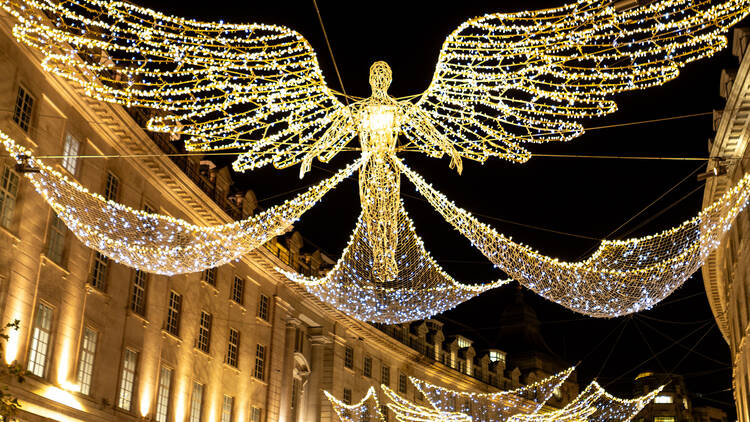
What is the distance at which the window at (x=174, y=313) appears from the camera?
2948 cm

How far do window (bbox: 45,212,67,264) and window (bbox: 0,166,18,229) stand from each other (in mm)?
1769

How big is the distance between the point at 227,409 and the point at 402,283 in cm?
1302

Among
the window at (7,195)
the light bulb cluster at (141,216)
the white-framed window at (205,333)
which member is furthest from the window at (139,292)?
the light bulb cluster at (141,216)

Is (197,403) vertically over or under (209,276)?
under

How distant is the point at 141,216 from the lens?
64.4 ft

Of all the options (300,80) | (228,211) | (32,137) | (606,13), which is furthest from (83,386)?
(606,13)

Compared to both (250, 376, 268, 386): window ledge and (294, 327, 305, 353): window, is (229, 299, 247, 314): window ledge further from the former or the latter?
(294, 327, 305, 353): window

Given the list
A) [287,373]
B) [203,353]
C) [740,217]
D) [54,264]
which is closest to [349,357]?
[287,373]

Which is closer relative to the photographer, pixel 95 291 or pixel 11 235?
pixel 11 235

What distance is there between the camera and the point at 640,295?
16.4 metres

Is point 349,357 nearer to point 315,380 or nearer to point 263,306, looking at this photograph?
point 315,380

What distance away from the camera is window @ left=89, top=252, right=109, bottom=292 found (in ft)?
82.7

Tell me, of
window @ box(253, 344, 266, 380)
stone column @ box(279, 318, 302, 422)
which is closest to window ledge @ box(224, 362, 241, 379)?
window @ box(253, 344, 266, 380)

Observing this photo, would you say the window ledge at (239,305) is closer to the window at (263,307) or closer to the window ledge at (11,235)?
the window at (263,307)
